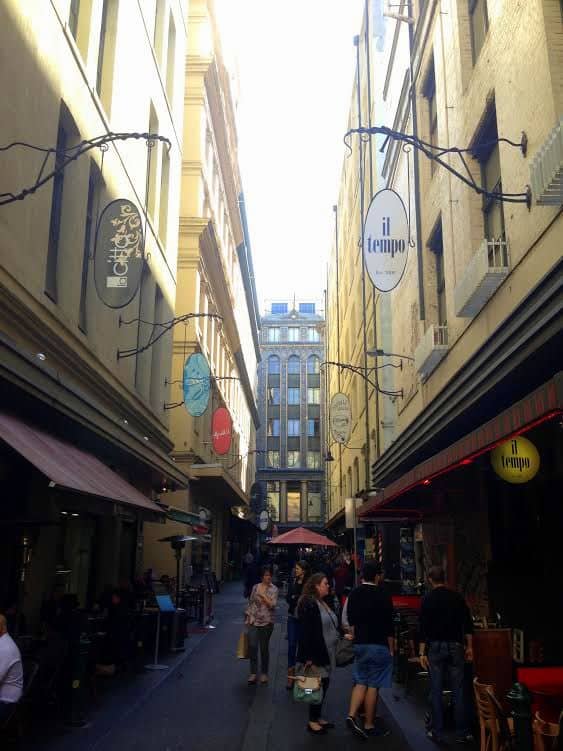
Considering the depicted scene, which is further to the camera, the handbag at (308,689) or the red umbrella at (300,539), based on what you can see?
the red umbrella at (300,539)

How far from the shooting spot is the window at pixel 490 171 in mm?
11172

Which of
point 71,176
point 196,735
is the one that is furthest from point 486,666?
point 71,176

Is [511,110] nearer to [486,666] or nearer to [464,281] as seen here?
[464,281]

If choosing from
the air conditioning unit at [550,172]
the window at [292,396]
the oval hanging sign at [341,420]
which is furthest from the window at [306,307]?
the air conditioning unit at [550,172]

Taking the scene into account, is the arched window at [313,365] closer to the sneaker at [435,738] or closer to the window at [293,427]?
the window at [293,427]

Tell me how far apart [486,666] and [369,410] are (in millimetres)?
22590

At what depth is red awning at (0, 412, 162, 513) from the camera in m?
7.71

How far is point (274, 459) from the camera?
78.8 m

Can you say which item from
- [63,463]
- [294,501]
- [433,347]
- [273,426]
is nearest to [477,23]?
[433,347]

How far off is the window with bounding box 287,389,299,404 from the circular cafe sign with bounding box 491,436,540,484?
7111 centimetres

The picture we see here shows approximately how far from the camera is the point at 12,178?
924 cm

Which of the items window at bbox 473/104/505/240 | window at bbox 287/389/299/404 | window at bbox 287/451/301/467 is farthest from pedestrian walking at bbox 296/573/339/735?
window at bbox 287/389/299/404

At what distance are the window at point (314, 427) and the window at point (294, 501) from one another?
5.77 meters

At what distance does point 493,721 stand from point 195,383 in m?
14.7
